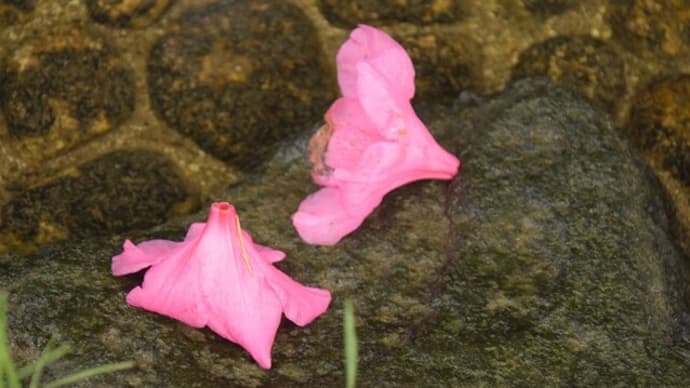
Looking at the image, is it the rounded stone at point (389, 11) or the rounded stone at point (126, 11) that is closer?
the rounded stone at point (126, 11)

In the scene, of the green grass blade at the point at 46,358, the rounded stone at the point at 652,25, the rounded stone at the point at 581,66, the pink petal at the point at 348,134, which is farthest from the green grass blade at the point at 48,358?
the rounded stone at the point at 652,25

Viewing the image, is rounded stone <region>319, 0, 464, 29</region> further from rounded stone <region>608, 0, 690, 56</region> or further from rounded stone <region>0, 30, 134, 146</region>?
rounded stone <region>0, 30, 134, 146</region>

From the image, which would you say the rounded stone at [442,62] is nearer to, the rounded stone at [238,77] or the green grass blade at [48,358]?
the rounded stone at [238,77]

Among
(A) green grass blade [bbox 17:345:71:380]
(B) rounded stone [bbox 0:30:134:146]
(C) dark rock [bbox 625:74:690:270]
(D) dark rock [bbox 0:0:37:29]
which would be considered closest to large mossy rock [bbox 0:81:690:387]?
(A) green grass blade [bbox 17:345:71:380]

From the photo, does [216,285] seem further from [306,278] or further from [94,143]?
[94,143]

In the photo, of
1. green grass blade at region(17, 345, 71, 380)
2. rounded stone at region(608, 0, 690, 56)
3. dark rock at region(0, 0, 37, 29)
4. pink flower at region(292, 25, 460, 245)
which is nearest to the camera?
green grass blade at region(17, 345, 71, 380)

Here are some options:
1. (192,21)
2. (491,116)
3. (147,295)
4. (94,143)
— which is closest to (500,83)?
(491,116)

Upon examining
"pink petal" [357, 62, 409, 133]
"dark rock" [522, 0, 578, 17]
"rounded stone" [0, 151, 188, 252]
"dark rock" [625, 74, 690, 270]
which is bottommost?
"rounded stone" [0, 151, 188, 252]
